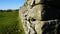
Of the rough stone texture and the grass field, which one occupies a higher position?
the rough stone texture

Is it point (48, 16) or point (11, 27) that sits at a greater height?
point (48, 16)

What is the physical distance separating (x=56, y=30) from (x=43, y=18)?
0.57m

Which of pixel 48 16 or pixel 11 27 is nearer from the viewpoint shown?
pixel 48 16

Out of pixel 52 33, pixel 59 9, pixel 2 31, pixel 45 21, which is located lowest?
pixel 2 31

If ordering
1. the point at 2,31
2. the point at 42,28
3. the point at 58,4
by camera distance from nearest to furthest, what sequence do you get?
the point at 42,28
the point at 58,4
the point at 2,31

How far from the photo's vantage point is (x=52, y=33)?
515 centimetres

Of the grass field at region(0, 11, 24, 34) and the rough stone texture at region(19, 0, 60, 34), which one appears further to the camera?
the grass field at region(0, 11, 24, 34)

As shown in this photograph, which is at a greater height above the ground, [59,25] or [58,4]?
[58,4]

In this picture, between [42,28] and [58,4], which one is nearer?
[42,28]

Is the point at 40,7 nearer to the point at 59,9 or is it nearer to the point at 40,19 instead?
the point at 40,19

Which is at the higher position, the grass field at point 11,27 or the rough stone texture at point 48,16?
the rough stone texture at point 48,16

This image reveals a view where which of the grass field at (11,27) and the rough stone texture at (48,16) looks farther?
the grass field at (11,27)

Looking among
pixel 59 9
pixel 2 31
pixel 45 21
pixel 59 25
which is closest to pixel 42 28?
pixel 45 21

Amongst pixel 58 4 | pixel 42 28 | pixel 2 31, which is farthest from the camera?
pixel 2 31
